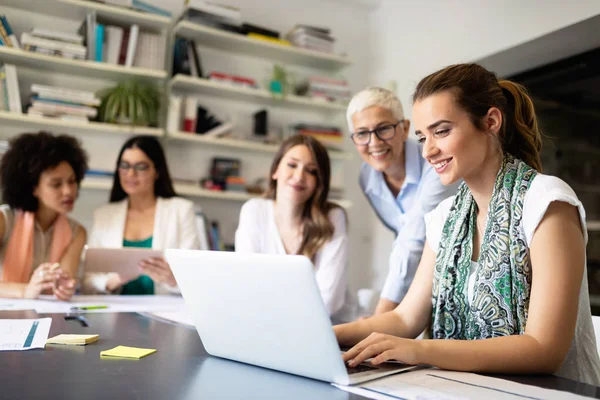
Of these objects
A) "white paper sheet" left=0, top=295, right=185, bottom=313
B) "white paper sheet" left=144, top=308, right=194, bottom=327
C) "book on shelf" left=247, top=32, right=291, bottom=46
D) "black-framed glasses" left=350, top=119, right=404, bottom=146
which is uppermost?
"book on shelf" left=247, top=32, right=291, bottom=46

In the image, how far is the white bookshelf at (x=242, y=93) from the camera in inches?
134

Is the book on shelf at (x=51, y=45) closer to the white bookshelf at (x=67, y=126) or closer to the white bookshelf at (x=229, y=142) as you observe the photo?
the white bookshelf at (x=67, y=126)

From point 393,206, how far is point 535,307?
50.9 inches

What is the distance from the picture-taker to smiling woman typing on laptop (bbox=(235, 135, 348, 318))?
7.06 feet

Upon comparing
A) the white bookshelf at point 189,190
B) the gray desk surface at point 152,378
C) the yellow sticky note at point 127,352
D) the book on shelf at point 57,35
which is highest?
the book on shelf at point 57,35

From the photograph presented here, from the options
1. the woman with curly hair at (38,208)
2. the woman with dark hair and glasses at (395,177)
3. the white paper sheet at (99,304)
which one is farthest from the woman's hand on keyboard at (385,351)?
the woman with curly hair at (38,208)

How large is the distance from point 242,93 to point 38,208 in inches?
63.3

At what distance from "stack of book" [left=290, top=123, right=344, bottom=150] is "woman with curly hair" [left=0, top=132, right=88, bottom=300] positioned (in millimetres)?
1657

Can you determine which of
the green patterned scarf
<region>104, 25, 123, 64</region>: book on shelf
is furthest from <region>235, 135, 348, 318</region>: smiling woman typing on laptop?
<region>104, 25, 123, 64</region>: book on shelf

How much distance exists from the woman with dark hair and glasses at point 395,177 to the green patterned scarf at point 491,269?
505 mm

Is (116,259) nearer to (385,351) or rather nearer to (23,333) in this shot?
(23,333)

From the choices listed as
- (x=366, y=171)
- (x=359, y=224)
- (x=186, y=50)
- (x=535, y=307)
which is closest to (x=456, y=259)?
(x=535, y=307)

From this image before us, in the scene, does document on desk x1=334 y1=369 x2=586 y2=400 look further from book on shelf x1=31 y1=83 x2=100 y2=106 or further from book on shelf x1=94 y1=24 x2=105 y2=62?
book on shelf x1=94 y1=24 x2=105 y2=62

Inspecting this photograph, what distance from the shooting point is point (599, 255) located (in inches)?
112
